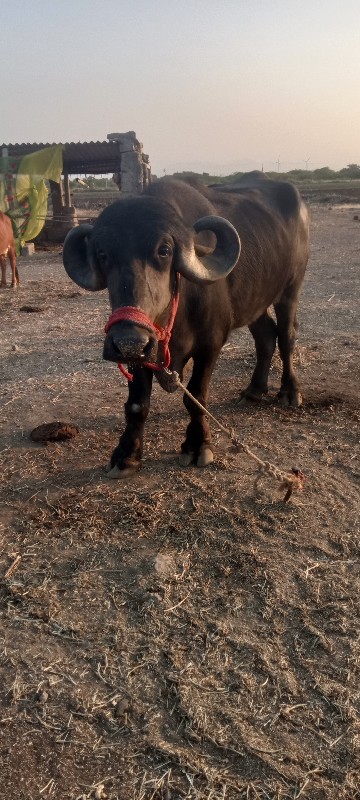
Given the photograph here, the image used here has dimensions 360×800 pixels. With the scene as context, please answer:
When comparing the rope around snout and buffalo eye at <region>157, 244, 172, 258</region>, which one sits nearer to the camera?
buffalo eye at <region>157, 244, 172, 258</region>

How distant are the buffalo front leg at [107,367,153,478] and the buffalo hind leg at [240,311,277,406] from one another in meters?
1.46

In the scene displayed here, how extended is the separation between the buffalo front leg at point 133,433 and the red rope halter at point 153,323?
0.12 meters

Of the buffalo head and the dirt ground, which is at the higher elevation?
the buffalo head

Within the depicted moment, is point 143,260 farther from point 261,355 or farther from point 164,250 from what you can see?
point 261,355

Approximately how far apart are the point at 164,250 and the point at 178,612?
1770 millimetres

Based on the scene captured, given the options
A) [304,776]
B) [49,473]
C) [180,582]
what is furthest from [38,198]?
[304,776]

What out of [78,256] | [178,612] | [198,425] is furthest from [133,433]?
[178,612]

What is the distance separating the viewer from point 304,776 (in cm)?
216

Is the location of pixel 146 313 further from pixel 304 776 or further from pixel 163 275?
pixel 304 776

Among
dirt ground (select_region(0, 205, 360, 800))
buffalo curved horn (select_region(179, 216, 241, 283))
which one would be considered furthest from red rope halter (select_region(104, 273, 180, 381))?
dirt ground (select_region(0, 205, 360, 800))

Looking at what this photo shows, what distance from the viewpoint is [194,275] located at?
3656 mm

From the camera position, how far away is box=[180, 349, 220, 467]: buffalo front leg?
4.36m

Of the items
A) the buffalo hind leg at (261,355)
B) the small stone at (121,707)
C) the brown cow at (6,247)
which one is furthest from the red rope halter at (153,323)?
the brown cow at (6,247)

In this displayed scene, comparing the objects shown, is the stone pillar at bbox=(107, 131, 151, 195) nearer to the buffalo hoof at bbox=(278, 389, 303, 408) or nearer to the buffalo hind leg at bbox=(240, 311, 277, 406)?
the buffalo hind leg at bbox=(240, 311, 277, 406)
